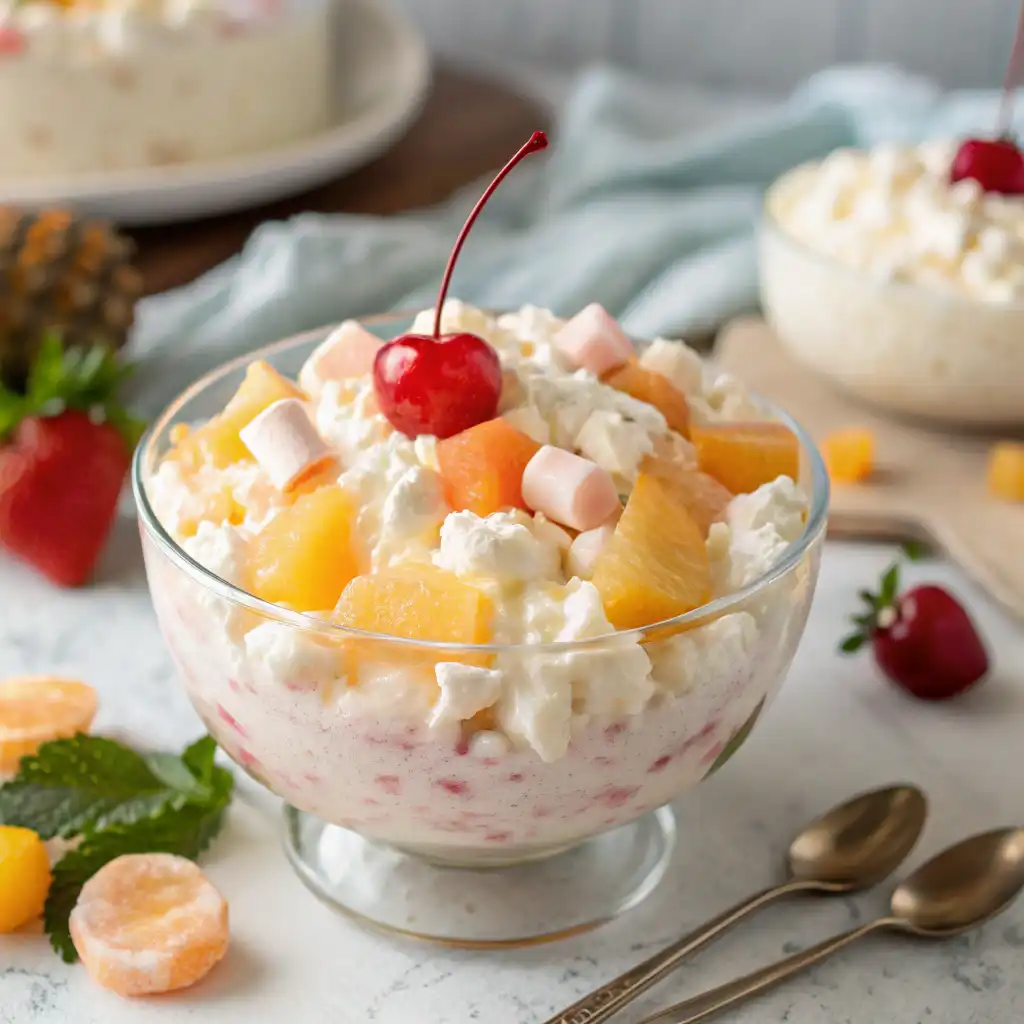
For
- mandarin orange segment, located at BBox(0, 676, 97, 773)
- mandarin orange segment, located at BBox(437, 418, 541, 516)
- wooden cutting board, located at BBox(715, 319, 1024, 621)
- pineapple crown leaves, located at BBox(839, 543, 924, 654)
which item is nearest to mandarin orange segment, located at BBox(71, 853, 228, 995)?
mandarin orange segment, located at BBox(0, 676, 97, 773)

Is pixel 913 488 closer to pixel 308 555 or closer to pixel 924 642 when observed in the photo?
pixel 924 642

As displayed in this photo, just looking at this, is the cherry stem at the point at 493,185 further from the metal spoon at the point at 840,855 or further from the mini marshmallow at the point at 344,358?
the metal spoon at the point at 840,855

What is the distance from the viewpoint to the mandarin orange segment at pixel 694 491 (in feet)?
4.54

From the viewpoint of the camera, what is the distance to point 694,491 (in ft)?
4.60

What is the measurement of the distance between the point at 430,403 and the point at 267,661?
30 centimetres

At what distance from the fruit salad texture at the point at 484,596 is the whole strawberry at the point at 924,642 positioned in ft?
1.40

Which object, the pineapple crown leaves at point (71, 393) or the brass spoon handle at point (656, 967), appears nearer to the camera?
the brass spoon handle at point (656, 967)

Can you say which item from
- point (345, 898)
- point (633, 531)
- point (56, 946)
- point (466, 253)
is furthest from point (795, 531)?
point (466, 253)

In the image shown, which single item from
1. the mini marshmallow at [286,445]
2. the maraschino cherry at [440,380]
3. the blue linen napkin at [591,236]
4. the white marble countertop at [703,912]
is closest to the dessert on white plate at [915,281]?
the blue linen napkin at [591,236]

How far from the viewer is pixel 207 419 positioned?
1.63m

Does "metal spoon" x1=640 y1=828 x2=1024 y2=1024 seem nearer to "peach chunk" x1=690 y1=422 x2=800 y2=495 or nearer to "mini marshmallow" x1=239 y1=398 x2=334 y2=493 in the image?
"peach chunk" x1=690 y1=422 x2=800 y2=495

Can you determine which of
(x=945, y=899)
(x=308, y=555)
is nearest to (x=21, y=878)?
(x=308, y=555)

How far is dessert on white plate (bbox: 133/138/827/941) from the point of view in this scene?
1.22 m

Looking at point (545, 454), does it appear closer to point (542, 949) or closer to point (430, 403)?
point (430, 403)
